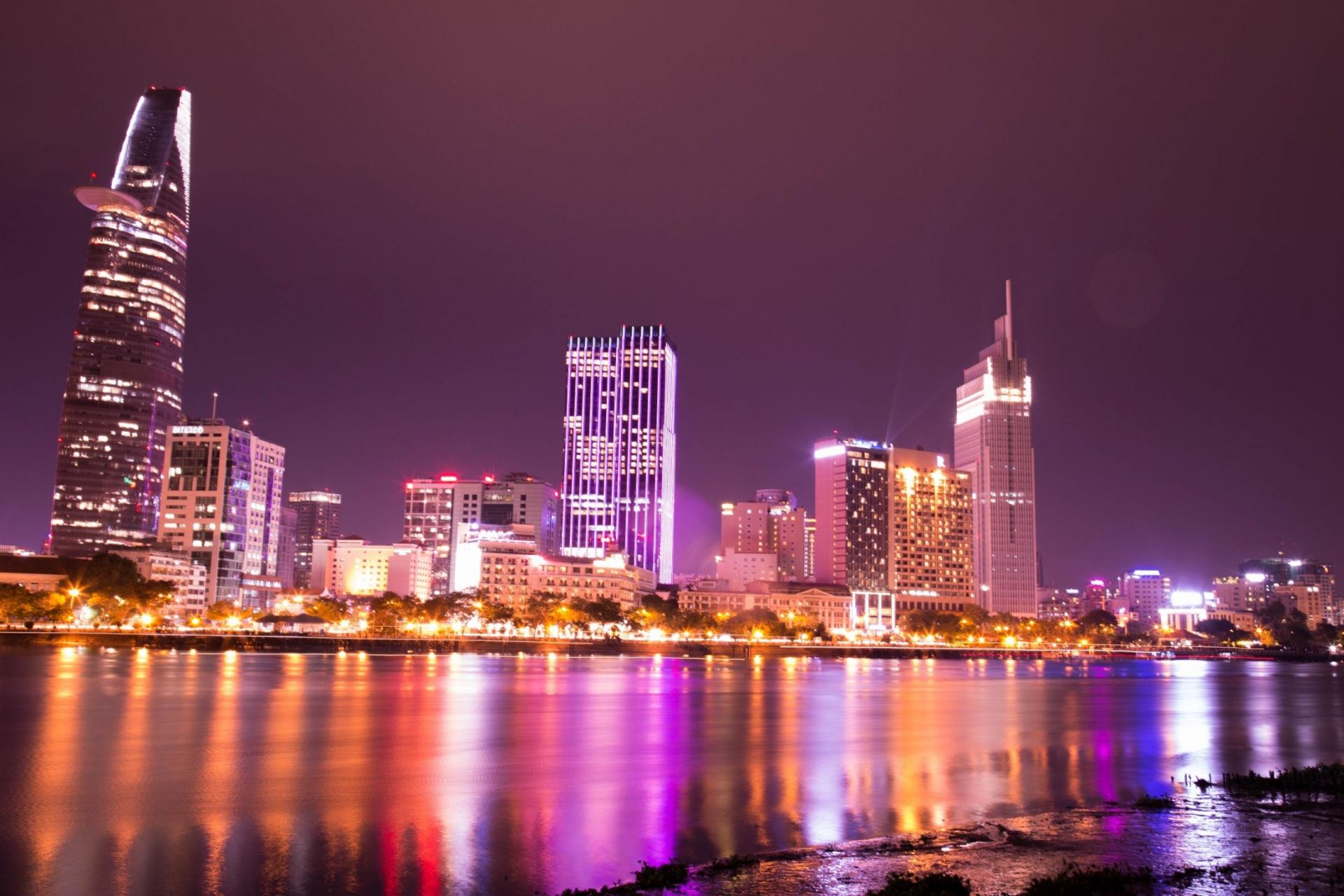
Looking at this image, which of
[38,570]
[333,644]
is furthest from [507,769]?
[38,570]

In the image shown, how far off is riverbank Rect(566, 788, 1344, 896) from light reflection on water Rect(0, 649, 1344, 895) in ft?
9.16

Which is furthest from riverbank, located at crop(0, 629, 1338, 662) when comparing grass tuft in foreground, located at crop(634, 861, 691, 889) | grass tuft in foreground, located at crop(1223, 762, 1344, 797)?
grass tuft in foreground, located at crop(634, 861, 691, 889)

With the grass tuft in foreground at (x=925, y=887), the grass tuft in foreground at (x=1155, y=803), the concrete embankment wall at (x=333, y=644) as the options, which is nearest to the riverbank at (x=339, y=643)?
the concrete embankment wall at (x=333, y=644)

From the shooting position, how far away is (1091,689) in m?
106

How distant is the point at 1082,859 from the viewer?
23203 millimetres

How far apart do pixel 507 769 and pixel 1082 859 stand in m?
22.4

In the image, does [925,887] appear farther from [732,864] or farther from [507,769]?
[507,769]

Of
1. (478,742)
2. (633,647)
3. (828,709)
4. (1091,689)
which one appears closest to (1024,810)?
(478,742)

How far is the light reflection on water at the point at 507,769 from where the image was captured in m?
24.9

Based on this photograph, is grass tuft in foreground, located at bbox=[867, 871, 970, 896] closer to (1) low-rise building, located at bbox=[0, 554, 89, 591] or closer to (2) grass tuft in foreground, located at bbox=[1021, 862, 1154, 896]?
(2) grass tuft in foreground, located at bbox=[1021, 862, 1154, 896]

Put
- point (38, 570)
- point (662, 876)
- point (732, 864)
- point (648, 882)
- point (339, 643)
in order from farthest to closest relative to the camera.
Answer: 1. point (38, 570)
2. point (339, 643)
3. point (732, 864)
4. point (662, 876)
5. point (648, 882)

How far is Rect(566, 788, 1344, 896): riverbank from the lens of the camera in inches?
806

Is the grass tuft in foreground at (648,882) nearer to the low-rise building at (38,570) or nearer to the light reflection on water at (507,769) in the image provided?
the light reflection on water at (507,769)

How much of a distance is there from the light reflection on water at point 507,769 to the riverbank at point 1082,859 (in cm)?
279
